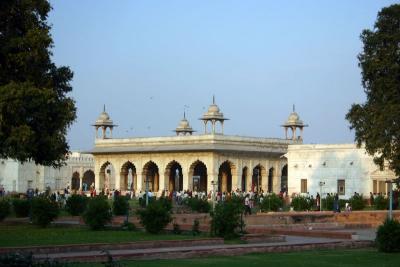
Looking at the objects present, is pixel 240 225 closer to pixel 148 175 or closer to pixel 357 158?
pixel 357 158

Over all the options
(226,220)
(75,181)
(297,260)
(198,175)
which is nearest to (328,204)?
(226,220)

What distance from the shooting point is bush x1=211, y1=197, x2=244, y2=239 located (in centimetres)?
1867

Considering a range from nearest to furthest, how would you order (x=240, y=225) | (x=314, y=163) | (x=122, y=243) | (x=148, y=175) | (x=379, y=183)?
1. (x=122, y=243)
2. (x=240, y=225)
3. (x=379, y=183)
4. (x=314, y=163)
5. (x=148, y=175)

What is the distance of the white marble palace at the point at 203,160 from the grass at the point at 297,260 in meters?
36.5

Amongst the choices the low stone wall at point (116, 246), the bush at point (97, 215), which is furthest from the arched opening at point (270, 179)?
the low stone wall at point (116, 246)

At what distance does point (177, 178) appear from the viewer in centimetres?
6081

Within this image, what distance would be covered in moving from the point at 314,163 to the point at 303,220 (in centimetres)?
1794

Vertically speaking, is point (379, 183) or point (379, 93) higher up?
point (379, 93)

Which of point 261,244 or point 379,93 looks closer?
point 261,244

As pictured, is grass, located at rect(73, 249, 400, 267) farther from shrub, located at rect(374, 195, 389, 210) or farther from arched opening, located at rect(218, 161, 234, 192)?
arched opening, located at rect(218, 161, 234, 192)

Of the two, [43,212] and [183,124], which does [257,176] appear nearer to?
[183,124]

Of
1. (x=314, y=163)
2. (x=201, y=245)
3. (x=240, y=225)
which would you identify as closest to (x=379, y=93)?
(x=240, y=225)

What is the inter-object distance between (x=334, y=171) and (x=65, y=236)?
92.5 ft

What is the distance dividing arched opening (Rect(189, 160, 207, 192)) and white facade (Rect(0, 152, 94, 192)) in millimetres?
11648
